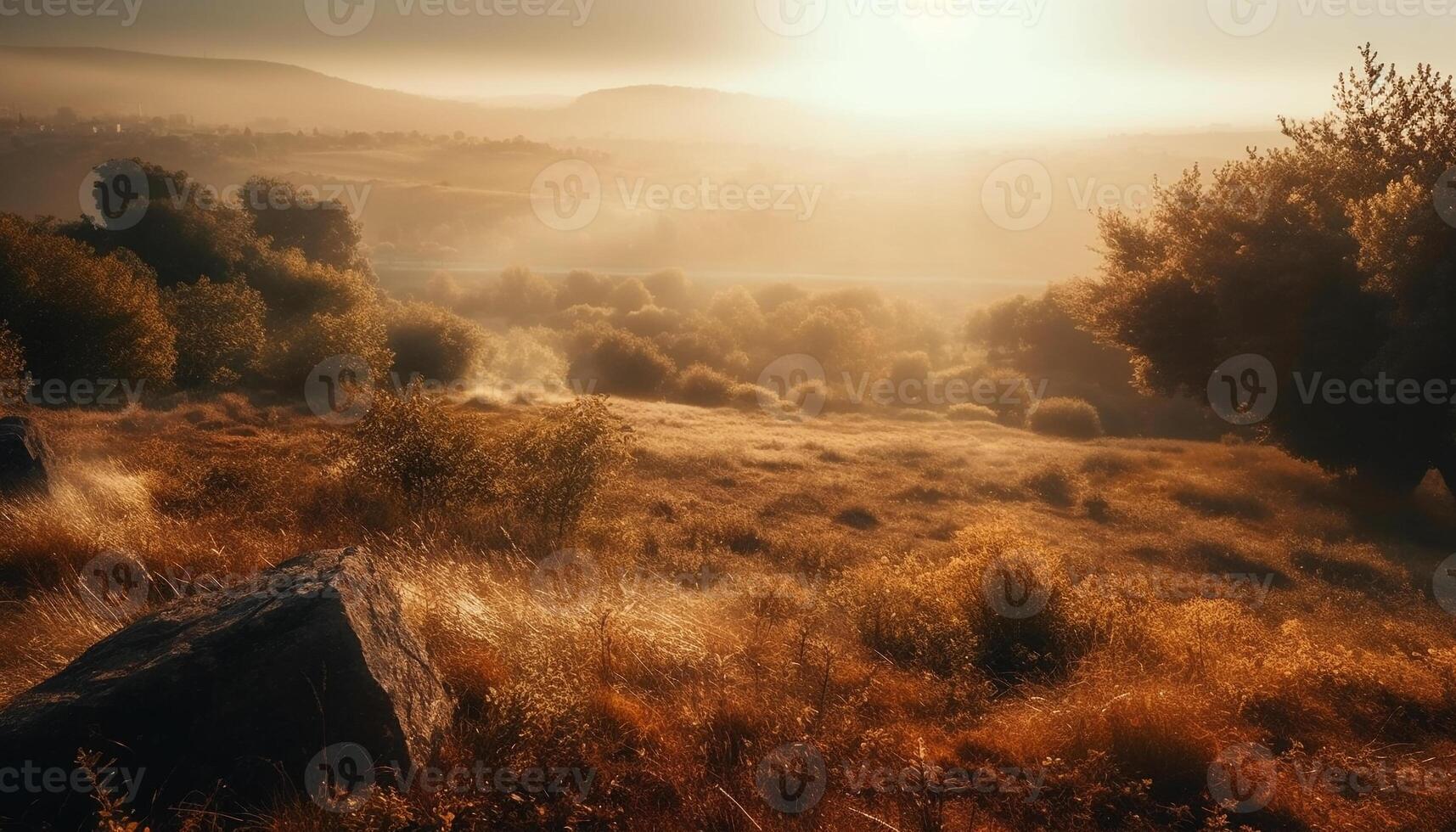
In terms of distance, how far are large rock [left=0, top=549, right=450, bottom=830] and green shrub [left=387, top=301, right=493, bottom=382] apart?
40643mm

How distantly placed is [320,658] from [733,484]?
18287 millimetres

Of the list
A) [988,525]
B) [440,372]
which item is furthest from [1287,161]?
[440,372]

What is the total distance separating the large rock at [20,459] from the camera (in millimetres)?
8883

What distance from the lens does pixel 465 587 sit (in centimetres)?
702
